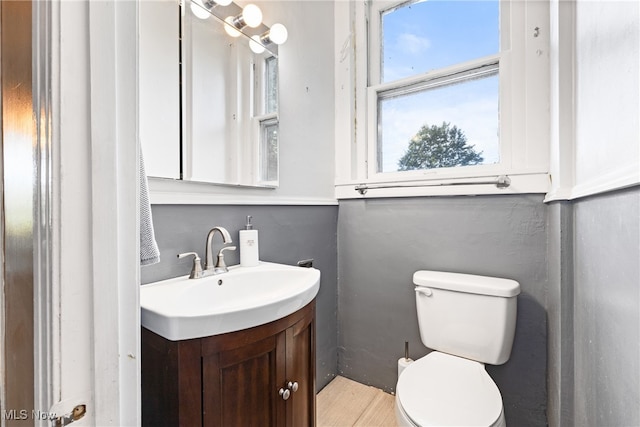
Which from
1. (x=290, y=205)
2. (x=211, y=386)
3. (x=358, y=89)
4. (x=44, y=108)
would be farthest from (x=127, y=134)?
(x=358, y=89)

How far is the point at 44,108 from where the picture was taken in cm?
36

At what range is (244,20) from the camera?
49.1 inches

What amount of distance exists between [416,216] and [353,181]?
0.41 meters

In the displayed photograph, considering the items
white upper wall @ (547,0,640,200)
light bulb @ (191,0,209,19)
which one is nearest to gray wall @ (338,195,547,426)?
white upper wall @ (547,0,640,200)

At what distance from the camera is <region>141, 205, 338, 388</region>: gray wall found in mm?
1003

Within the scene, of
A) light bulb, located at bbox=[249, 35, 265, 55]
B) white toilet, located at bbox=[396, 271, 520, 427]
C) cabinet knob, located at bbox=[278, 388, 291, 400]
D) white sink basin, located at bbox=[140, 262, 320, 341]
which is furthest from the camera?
light bulb, located at bbox=[249, 35, 265, 55]

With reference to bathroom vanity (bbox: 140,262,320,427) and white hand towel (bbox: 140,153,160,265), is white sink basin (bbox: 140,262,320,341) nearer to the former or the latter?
bathroom vanity (bbox: 140,262,320,427)

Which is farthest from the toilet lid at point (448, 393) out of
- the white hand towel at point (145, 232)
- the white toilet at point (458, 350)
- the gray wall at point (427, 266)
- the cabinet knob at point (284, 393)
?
the white hand towel at point (145, 232)

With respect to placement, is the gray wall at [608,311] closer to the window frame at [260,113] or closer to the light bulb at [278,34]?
the window frame at [260,113]

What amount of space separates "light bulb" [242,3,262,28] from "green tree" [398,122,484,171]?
0.95 m

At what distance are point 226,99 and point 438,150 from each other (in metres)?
1.06

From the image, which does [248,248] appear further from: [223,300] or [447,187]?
[447,187]

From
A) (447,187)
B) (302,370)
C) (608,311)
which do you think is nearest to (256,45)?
(447,187)

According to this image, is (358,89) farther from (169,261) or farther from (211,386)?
(211,386)
